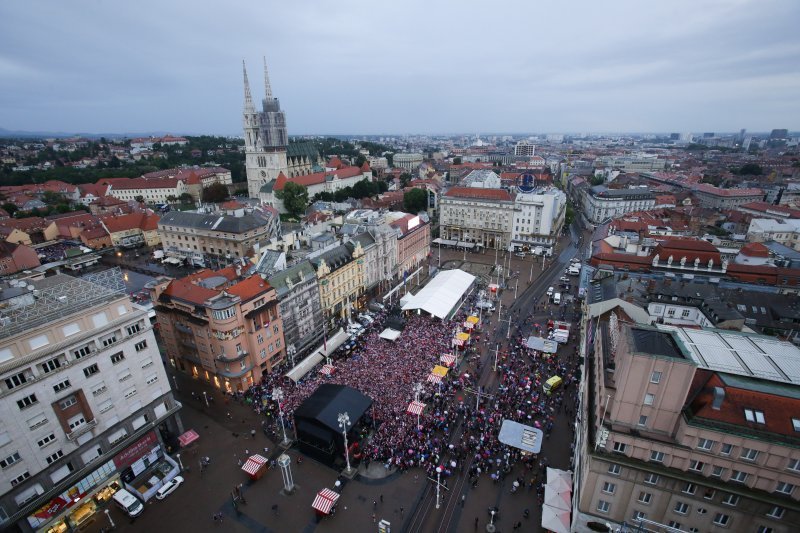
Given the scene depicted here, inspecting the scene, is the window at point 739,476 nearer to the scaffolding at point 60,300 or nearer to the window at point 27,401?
the scaffolding at point 60,300

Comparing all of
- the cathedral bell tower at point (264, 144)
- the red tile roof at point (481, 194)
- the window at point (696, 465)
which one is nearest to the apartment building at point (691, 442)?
the window at point (696, 465)

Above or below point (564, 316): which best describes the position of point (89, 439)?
above

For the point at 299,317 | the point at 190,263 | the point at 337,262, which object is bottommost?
the point at 190,263

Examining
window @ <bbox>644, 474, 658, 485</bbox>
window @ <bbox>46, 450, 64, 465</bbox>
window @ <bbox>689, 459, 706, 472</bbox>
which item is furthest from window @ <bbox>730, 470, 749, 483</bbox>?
window @ <bbox>46, 450, 64, 465</bbox>

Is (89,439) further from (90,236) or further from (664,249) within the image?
(90,236)

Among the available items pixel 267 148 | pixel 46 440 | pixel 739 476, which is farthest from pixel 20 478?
pixel 267 148

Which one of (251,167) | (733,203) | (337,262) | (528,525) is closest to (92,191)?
(251,167)

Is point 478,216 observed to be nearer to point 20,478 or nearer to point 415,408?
point 415,408
